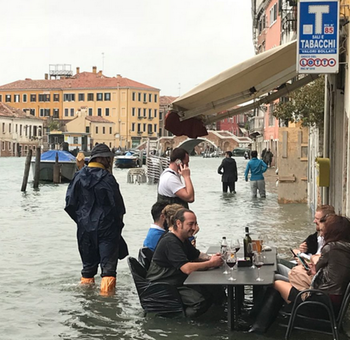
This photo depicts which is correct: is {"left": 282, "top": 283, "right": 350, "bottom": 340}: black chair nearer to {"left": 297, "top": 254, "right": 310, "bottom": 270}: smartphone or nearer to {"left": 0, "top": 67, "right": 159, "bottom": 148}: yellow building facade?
{"left": 297, "top": 254, "right": 310, "bottom": 270}: smartphone

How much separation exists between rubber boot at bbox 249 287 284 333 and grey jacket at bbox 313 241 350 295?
53cm

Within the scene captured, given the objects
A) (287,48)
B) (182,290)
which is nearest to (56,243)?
(287,48)

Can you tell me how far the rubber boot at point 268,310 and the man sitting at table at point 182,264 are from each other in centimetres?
51

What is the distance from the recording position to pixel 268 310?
6645mm

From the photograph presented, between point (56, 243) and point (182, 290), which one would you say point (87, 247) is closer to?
point (182, 290)

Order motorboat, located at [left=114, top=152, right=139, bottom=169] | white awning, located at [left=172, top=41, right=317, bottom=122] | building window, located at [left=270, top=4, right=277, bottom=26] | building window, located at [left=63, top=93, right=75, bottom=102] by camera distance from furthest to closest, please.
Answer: building window, located at [left=63, top=93, right=75, bottom=102] → motorboat, located at [left=114, top=152, right=139, bottom=169] → building window, located at [left=270, top=4, right=277, bottom=26] → white awning, located at [left=172, top=41, right=317, bottom=122]

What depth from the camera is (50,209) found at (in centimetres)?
2209

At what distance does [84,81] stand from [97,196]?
127773mm

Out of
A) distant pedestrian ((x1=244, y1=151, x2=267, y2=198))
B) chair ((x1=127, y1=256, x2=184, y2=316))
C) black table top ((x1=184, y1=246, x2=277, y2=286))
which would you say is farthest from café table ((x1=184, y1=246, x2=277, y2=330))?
distant pedestrian ((x1=244, y1=151, x2=267, y2=198))

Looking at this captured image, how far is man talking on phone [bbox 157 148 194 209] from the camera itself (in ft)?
30.1

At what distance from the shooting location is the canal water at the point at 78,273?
7105mm

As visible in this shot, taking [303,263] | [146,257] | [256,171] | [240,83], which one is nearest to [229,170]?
[256,171]

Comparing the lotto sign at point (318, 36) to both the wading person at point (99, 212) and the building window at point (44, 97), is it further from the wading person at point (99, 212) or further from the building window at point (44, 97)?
the building window at point (44, 97)

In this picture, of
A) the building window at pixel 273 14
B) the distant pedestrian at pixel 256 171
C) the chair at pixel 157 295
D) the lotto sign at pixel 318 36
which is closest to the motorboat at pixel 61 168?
the distant pedestrian at pixel 256 171
